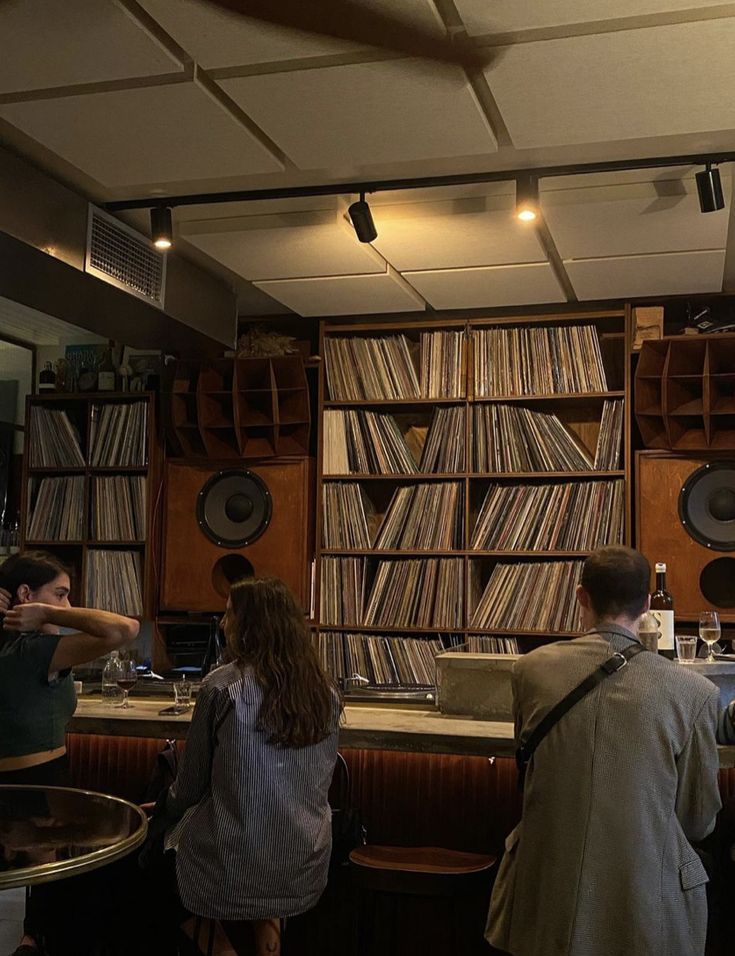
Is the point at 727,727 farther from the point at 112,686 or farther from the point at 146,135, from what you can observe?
the point at 146,135

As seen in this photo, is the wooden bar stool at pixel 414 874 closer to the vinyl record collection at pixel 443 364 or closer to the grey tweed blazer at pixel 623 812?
the grey tweed blazer at pixel 623 812

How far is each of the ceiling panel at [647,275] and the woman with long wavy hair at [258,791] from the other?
7.55 feet

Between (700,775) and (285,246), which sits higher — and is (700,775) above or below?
below

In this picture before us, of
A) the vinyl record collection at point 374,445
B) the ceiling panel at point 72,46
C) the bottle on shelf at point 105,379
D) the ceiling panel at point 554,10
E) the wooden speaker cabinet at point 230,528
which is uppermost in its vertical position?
the ceiling panel at point 554,10

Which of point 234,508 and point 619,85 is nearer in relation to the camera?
point 619,85

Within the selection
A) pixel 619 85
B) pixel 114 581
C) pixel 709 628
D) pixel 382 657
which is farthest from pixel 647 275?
pixel 114 581

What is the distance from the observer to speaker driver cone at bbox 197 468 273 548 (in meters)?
5.12

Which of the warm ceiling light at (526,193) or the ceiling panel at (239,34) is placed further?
the warm ceiling light at (526,193)

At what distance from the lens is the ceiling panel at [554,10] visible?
2.23m

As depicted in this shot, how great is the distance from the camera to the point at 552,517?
4.87m

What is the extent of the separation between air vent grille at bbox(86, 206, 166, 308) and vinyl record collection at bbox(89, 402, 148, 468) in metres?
1.22

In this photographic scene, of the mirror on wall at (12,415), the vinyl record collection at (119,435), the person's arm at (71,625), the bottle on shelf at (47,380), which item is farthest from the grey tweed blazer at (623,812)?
the mirror on wall at (12,415)

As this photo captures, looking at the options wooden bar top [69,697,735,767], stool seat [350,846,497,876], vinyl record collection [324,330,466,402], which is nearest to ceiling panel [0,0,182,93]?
wooden bar top [69,697,735,767]

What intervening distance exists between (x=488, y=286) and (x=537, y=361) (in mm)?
586
